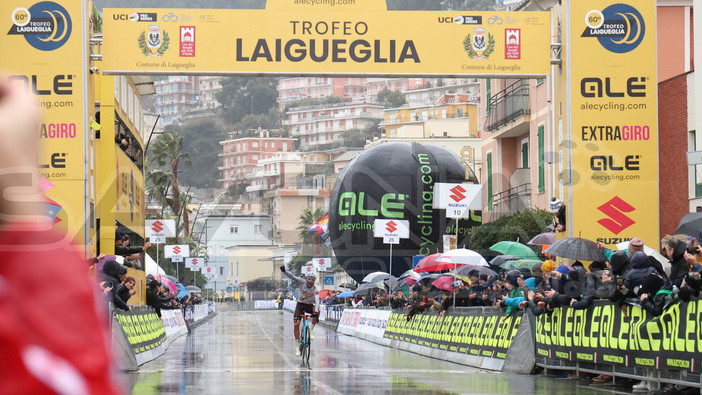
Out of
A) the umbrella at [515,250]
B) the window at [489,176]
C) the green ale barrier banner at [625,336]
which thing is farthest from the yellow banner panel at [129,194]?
the window at [489,176]

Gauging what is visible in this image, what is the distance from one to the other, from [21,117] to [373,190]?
46.8 m

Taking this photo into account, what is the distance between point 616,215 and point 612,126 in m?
1.76

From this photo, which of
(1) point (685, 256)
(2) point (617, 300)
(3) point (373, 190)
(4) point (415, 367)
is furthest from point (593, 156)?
(3) point (373, 190)

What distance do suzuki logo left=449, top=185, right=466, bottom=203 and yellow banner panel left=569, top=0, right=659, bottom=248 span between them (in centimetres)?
586

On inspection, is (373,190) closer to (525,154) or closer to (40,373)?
(525,154)

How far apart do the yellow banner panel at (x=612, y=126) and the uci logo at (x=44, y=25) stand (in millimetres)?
9889

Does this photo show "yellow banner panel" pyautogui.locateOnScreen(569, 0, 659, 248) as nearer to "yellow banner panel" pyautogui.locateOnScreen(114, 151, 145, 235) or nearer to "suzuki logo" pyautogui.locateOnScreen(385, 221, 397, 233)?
"yellow banner panel" pyautogui.locateOnScreen(114, 151, 145, 235)

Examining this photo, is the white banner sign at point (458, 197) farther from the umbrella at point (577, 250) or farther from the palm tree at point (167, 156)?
the palm tree at point (167, 156)

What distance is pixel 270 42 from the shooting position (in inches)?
830

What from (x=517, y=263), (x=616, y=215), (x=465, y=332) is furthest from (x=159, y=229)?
(x=616, y=215)

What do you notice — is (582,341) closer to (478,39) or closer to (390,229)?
(478,39)

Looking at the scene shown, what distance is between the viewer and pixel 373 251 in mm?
50781

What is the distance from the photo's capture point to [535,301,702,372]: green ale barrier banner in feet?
40.2

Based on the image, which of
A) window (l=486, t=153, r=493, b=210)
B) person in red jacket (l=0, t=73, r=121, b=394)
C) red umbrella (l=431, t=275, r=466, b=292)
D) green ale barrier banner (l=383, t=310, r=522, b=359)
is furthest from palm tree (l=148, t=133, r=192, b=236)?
person in red jacket (l=0, t=73, r=121, b=394)
